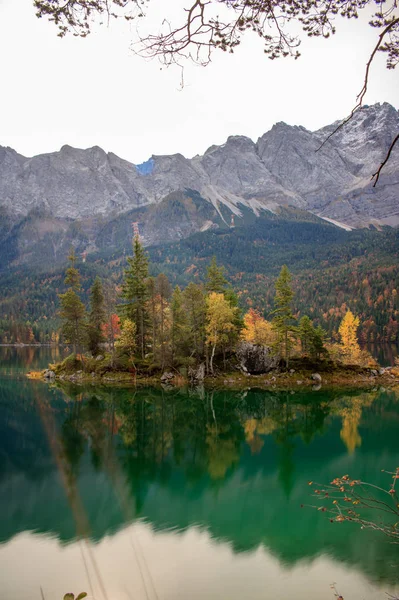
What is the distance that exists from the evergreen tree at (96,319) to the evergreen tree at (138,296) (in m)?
3.31

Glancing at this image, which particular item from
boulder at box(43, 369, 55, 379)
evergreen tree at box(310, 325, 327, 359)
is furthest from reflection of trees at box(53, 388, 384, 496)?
boulder at box(43, 369, 55, 379)

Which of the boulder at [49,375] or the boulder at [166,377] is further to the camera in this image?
the boulder at [49,375]

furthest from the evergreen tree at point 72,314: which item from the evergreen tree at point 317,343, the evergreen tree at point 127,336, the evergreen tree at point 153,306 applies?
the evergreen tree at point 317,343

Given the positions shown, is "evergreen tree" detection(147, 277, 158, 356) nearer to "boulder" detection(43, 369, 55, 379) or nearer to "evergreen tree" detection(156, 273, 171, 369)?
"evergreen tree" detection(156, 273, 171, 369)

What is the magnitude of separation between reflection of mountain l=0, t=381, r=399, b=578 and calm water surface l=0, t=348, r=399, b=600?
8 cm

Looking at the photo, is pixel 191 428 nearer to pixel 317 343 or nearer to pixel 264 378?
pixel 264 378

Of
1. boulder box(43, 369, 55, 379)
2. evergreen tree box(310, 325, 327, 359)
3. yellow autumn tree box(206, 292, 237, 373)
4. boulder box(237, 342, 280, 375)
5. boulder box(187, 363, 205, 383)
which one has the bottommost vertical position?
boulder box(43, 369, 55, 379)

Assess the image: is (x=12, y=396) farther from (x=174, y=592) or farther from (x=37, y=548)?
(x=174, y=592)

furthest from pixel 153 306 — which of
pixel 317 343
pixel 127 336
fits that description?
pixel 317 343

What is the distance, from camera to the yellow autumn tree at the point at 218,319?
160 feet

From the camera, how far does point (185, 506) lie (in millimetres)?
15664

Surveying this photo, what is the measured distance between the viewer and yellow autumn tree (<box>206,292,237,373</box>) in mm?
48656

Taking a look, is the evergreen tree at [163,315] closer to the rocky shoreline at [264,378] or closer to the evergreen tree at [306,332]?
the rocky shoreline at [264,378]

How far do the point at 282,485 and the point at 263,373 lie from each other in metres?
33.4
